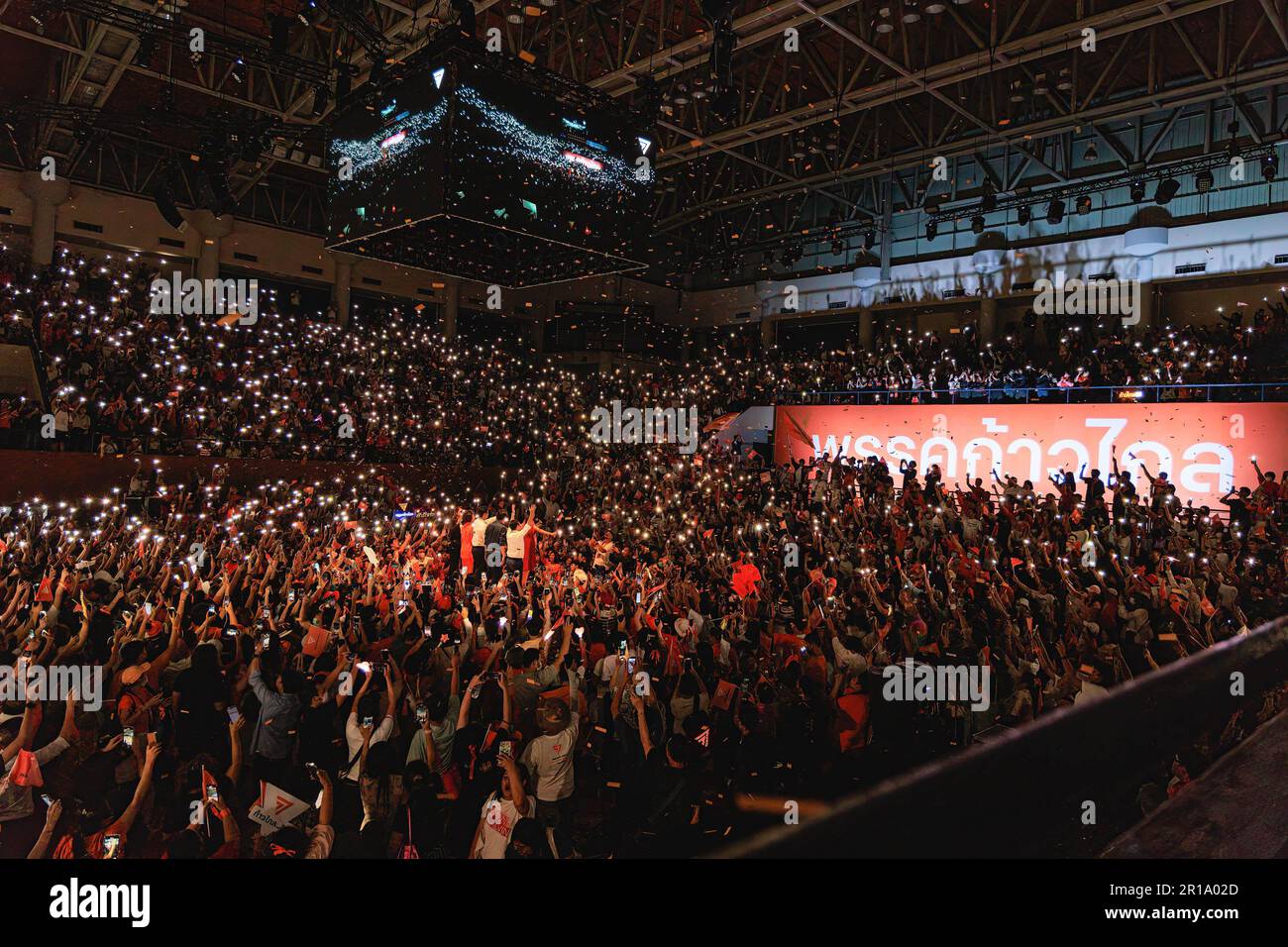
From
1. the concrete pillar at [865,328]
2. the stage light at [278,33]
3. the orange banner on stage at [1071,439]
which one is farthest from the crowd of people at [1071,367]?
the stage light at [278,33]

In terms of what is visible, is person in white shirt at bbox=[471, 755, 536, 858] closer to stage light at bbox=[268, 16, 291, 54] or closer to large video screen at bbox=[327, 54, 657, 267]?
large video screen at bbox=[327, 54, 657, 267]

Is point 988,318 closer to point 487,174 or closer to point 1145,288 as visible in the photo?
point 1145,288

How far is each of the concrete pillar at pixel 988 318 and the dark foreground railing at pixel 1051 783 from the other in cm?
2148

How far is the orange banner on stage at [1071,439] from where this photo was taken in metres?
13.3

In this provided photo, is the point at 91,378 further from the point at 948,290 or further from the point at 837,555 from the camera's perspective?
the point at 948,290

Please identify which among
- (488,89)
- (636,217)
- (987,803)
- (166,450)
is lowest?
(987,803)

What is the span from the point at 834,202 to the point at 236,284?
17664 mm

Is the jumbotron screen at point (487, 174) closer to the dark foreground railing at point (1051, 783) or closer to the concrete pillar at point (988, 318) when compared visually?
the dark foreground railing at point (1051, 783)

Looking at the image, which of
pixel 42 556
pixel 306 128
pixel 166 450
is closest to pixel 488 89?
pixel 306 128

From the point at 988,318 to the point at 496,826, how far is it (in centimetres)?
2201

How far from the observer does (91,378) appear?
14.5m

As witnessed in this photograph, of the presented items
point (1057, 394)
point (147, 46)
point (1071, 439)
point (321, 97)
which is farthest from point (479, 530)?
point (1057, 394)

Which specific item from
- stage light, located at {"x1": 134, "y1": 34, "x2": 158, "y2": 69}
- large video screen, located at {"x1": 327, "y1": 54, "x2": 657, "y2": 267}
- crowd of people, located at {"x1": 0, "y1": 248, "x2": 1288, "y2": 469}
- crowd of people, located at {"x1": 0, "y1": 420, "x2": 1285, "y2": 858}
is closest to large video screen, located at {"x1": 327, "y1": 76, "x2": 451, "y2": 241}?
large video screen, located at {"x1": 327, "y1": 54, "x2": 657, "y2": 267}

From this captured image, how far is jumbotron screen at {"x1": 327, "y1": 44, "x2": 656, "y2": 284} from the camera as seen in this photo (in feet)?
25.6
